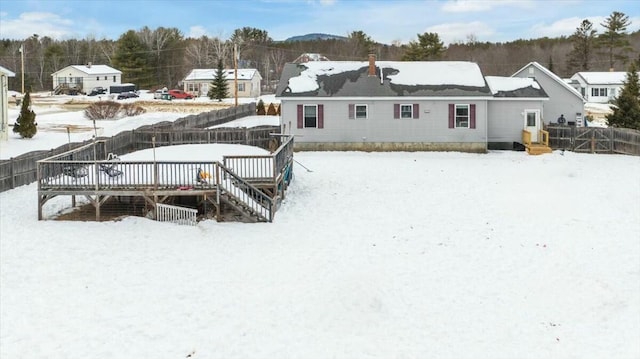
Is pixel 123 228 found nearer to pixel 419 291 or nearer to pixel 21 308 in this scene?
pixel 21 308

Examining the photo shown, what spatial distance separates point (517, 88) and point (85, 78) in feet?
242

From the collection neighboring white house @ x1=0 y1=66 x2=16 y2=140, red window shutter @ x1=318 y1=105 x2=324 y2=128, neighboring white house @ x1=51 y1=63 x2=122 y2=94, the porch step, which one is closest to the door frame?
the porch step

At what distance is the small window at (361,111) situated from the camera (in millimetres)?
31094

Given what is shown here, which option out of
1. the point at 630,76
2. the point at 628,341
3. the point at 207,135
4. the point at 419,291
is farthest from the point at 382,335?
the point at 630,76

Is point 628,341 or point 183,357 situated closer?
point 183,357

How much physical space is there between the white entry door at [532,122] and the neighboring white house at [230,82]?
5358 cm

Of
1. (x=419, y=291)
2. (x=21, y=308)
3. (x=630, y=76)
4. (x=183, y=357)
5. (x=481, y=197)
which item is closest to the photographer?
(x=183, y=357)

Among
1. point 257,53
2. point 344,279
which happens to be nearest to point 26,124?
point 344,279

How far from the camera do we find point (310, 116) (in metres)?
31.3

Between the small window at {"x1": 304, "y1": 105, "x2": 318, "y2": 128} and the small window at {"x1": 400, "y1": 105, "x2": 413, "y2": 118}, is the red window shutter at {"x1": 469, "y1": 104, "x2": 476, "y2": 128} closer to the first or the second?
the small window at {"x1": 400, "y1": 105, "x2": 413, "y2": 118}

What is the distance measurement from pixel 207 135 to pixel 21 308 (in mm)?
19974

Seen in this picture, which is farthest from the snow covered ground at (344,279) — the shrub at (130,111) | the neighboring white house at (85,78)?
the neighboring white house at (85,78)

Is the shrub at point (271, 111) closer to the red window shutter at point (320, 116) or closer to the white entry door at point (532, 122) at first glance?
the red window shutter at point (320, 116)

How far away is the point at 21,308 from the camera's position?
12.2 meters
